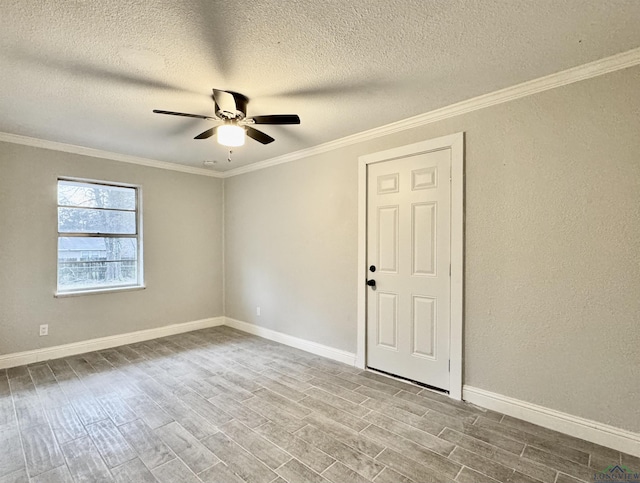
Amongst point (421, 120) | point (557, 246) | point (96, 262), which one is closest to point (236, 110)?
point (421, 120)

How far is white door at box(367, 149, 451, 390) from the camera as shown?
9.36ft

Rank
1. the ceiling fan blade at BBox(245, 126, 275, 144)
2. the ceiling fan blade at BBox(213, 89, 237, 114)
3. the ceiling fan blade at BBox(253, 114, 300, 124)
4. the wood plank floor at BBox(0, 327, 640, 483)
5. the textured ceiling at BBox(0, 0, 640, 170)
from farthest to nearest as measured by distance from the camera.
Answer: the ceiling fan blade at BBox(245, 126, 275, 144), the ceiling fan blade at BBox(253, 114, 300, 124), the ceiling fan blade at BBox(213, 89, 237, 114), the wood plank floor at BBox(0, 327, 640, 483), the textured ceiling at BBox(0, 0, 640, 170)

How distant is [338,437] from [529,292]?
176 centimetres

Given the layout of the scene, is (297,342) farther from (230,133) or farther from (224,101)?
(224,101)

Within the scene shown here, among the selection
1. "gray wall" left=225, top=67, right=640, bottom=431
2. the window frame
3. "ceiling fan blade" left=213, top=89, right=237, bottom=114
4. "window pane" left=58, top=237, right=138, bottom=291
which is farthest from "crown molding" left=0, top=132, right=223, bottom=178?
"gray wall" left=225, top=67, right=640, bottom=431

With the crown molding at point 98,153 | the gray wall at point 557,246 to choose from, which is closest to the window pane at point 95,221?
the crown molding at point 98,153

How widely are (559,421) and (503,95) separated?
2.43 meters

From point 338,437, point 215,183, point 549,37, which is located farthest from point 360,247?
point 215,183

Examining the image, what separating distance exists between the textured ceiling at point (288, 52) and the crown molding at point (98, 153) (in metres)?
0.64

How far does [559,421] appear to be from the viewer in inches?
88.4

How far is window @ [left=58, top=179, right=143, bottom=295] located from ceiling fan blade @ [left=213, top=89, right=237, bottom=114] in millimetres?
2708

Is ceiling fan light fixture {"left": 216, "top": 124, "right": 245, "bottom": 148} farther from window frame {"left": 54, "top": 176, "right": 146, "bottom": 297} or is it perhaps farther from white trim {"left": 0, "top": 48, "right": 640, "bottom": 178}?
window frame {"left": 54, "top": 176, "right": 146, "bottom": 297}

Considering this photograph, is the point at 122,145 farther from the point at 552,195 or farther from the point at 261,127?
the point at 552,195

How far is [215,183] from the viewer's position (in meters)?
5.19
